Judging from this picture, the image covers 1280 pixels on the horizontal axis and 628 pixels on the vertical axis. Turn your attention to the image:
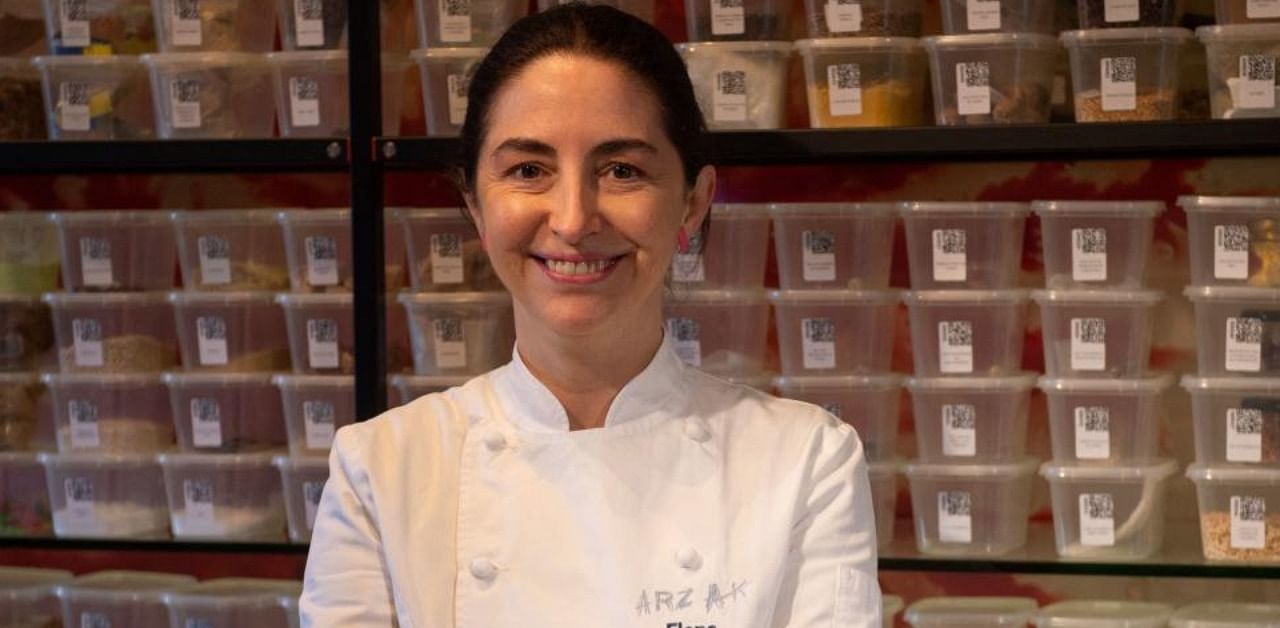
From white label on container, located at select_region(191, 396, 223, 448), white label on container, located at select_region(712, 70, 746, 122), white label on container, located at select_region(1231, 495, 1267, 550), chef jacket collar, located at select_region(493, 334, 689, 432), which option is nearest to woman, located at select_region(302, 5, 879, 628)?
chef jacket collar, located at select_region(493, 334, 689, 432)

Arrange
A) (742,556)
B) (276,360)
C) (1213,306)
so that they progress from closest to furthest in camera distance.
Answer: (742,556)
(1213,306)
(276,360)

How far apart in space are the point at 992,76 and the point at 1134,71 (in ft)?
0.57

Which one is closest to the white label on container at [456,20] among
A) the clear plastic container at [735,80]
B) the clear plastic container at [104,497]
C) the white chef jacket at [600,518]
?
the clear plastic container at [735,80]

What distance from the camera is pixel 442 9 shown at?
2248mm

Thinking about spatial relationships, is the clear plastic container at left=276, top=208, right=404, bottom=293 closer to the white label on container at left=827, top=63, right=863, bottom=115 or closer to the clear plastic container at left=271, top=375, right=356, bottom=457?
the clear plastic container at left=271, top=375, right=356, bottom=457

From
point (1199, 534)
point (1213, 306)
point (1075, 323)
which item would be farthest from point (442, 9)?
point (1199, 534)

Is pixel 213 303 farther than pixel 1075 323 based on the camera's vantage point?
Yes

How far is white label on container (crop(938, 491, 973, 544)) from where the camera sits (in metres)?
2.17

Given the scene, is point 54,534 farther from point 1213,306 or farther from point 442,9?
point 1213,306

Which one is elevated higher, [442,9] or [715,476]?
[442,9]

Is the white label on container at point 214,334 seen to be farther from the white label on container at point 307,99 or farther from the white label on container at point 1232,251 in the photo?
the white label on container at point 1232,251

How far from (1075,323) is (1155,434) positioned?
178mm

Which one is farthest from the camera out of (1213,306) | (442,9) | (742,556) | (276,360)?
(276,360)

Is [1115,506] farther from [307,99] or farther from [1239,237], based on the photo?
[307,99]
